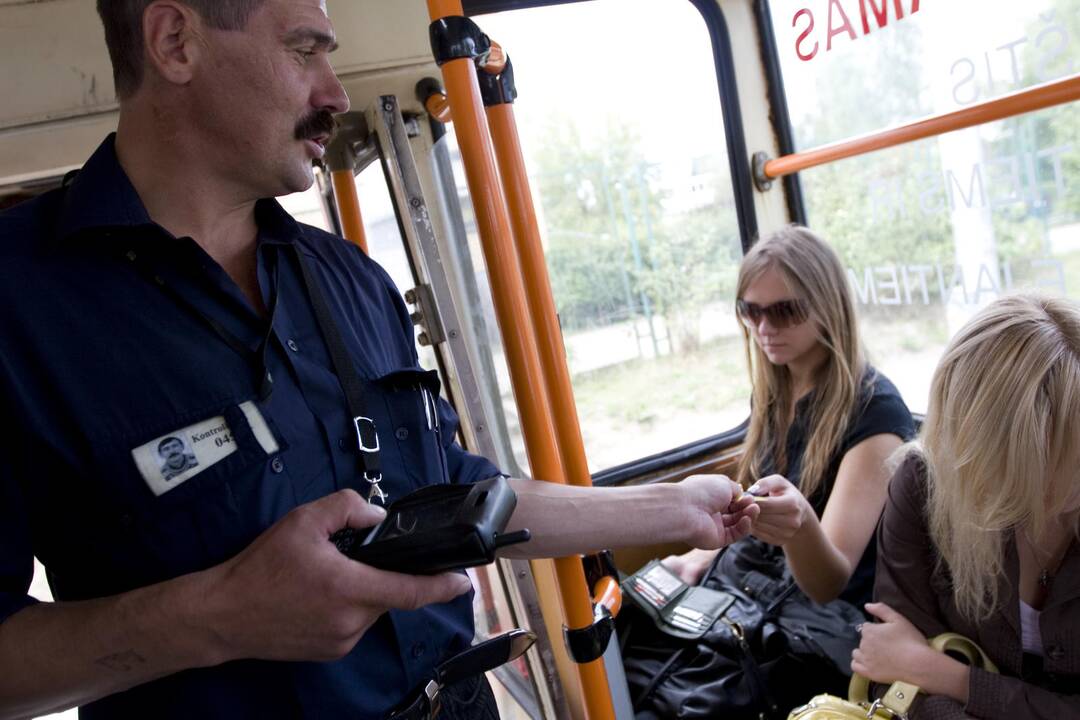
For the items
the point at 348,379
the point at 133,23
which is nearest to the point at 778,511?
the point at 348,379

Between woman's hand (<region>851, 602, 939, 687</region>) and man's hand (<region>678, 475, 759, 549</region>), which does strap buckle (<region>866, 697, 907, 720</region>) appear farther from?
man's hand (<region>678, 475, 759, 549</region>)

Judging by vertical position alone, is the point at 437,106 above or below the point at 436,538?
above

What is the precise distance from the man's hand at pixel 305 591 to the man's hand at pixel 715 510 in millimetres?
727

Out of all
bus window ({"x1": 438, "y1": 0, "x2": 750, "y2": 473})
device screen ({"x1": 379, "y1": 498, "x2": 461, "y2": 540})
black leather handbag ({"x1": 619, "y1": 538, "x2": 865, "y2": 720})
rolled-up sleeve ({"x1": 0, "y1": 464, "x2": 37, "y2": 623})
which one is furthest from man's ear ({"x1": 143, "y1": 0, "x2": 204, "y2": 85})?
black leather handbag ({"x1": 619, "y1": 538, "x2": 865, "y2": 720})

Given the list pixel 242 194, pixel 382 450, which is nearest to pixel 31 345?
pixel 242 194

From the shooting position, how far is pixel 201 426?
115 cm

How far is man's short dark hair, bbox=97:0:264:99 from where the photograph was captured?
1.22m

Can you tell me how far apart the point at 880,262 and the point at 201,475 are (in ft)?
8.31

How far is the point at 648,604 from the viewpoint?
2.33 meters

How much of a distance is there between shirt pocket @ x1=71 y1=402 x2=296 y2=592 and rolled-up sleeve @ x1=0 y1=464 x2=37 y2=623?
0.08 meters

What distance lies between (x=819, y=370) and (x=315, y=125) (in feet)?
5.85

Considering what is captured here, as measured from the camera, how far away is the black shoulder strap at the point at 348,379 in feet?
4.15

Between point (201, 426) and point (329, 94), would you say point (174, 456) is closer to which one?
point (201, 426)

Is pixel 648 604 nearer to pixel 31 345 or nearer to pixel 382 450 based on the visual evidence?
pixel 382 450
